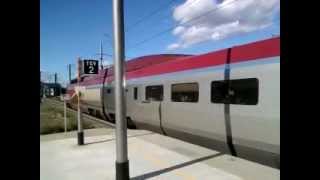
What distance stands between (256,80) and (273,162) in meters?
1.75

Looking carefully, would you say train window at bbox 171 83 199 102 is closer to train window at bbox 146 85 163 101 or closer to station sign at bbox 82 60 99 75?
train window at bbox 146 85 163 101

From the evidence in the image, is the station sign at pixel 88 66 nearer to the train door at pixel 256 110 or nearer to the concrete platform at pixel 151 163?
the concrete platform at pixel 151 163

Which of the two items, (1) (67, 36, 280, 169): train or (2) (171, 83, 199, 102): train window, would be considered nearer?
(1) (67, 36, 280, 169): train

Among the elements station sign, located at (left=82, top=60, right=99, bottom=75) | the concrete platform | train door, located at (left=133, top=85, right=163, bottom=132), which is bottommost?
the concrete platform

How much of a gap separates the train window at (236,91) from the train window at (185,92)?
858 mm

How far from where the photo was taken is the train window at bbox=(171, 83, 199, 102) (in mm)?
9539

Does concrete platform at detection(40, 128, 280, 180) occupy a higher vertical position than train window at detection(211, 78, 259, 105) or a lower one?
lower

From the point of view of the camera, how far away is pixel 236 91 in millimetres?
7859

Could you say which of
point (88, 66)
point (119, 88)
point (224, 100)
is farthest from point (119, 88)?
point (88, 66)

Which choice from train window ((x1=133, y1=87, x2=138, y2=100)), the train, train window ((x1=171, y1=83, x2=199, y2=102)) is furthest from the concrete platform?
train window ((x1=133, y1=87, x2=138, y2=100))

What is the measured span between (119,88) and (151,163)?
2.45 m

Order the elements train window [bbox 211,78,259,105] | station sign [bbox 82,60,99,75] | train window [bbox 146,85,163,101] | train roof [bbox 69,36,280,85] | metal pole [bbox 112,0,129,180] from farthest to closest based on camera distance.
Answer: train window [bbox 146,85,163,101] < station sign [bbox 82,60,99,75] < train window [bbox 211,78,259,105] < train roof [bbox 69,36,280,85] < metal pole [bbox 112,0,129,180]

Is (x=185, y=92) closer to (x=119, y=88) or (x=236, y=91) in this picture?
(x=236, y=91)
